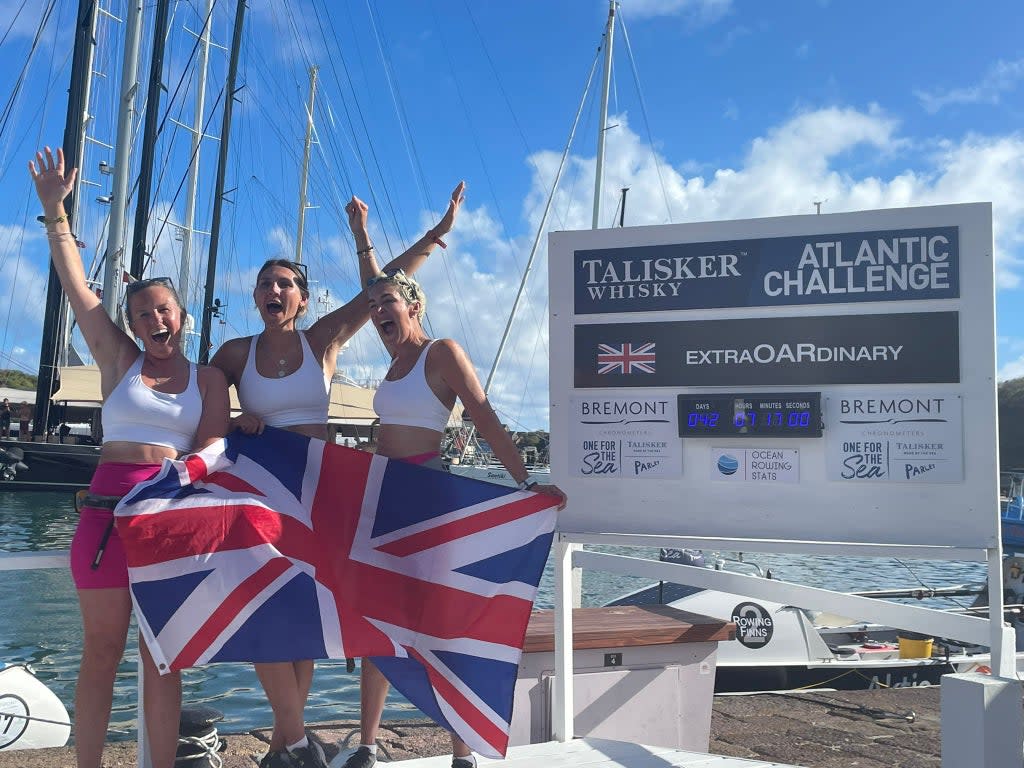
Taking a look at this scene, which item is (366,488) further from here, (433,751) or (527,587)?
(433,751)

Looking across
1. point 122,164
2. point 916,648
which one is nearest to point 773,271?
point 916,648

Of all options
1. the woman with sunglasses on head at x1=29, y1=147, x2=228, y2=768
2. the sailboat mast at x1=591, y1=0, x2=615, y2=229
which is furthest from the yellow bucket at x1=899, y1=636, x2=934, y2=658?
the sailboat mast at x1=591, y1=0, x2=615, y2=229

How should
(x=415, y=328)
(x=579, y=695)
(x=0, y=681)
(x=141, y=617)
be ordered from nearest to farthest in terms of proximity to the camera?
(x=141, y=617)
(x=415, y=328)
(x=579, y=695)
(x=0, y=681)

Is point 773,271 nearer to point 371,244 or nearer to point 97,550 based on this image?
point 371,244

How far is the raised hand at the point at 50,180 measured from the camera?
3.23m

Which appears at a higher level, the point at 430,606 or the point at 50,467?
the point at 430,606

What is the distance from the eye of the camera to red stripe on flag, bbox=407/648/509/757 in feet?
10.7

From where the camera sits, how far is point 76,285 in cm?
315

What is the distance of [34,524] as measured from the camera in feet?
76.6

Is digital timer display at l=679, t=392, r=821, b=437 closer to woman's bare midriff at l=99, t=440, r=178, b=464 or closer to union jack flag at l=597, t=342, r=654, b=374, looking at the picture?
union jack flag at l=597, t=342, r=654, b=374

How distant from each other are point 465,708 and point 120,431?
1578 mm

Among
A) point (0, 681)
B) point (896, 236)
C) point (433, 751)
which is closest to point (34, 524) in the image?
point (0, 681)

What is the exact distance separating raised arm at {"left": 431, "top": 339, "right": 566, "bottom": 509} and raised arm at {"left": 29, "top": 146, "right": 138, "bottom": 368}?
112cm

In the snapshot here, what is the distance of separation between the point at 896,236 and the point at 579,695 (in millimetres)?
2618
